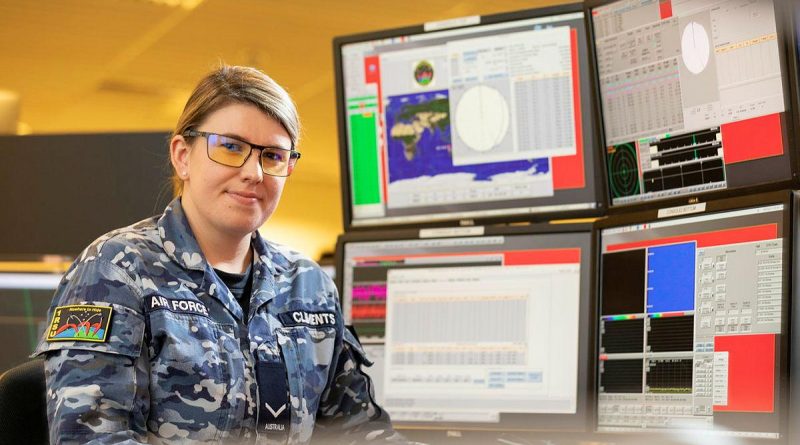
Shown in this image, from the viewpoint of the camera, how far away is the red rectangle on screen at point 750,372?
5.30 ft

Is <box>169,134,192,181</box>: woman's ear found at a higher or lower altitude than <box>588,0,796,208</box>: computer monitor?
lower

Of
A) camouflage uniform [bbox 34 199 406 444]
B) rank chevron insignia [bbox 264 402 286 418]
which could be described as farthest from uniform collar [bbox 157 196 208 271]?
rank chevron insignia [bbox 264 402 286 418]

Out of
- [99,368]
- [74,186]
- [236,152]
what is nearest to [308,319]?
[236,152]

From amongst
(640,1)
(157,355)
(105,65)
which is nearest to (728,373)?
(640,1)

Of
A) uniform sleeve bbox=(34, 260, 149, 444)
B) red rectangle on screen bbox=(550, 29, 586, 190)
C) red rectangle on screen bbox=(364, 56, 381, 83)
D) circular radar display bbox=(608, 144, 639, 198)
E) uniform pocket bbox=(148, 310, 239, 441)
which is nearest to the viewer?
uniform sleeve bbox=(34, 260, 149, 444)

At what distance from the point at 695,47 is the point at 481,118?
1.57ft

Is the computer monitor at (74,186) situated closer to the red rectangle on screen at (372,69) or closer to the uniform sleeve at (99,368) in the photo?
the red rectangle on screen at (372,69)

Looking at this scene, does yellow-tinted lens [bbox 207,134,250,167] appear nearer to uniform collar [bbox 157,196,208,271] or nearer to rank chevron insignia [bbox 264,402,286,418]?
uniform collar [bbox 157,196,208,271]

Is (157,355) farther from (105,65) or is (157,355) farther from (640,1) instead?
(105,65)

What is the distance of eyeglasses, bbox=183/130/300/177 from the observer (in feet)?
5.21

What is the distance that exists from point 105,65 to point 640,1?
5493mm

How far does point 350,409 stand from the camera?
5.75 ft

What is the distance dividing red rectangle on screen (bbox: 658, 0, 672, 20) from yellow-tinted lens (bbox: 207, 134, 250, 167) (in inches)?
33.4

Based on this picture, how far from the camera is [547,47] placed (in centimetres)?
206
